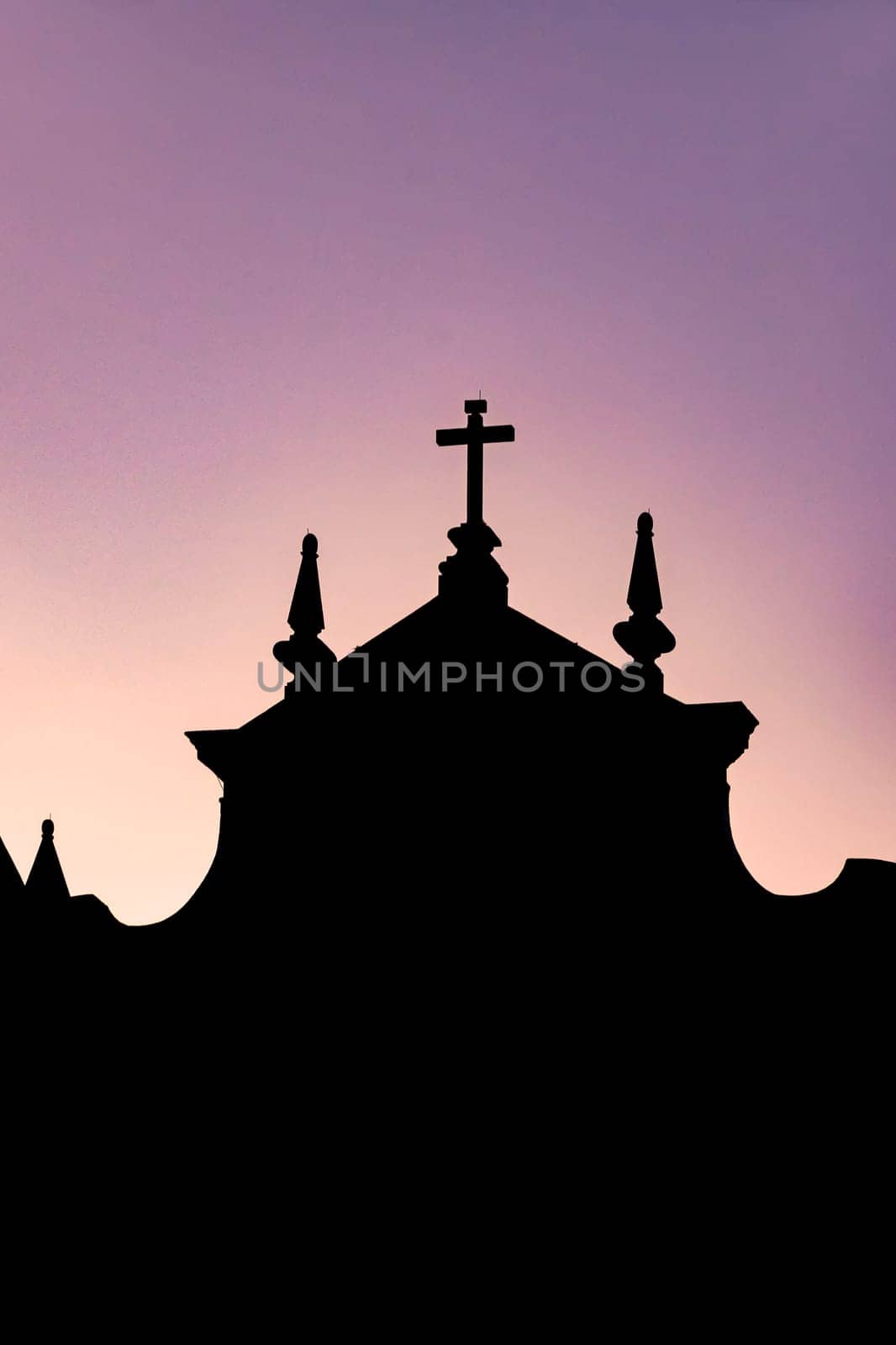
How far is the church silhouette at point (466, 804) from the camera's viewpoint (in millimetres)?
15375

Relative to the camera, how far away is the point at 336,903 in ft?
52.4

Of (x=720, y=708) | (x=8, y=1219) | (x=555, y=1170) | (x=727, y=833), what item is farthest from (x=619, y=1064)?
(x=8, y=1219)

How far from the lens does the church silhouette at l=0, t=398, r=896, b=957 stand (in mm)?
15375

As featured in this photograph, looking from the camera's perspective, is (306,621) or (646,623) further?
(306,621)

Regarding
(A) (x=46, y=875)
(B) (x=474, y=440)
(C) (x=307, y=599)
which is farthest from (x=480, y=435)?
(A) (x=46, y=875)

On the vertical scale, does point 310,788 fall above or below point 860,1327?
above

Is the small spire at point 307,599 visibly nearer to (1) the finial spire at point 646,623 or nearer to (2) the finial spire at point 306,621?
(2) the finial spire at point 306,621

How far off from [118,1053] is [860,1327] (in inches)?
272

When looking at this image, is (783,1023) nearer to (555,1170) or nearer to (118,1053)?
(555,1170)

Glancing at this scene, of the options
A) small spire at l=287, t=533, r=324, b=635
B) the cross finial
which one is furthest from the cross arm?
small spire at l=287, t=533, r=324, b=635

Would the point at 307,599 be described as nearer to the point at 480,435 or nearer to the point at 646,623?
the point at 480,435

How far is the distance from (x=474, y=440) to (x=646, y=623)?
9.34ft

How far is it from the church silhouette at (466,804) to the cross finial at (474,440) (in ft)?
0.08

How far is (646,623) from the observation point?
15.5m
